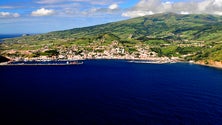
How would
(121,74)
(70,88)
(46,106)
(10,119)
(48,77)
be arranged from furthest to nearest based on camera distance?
1. (121,74)
2. (48,77)
3. (70,88)
4. (46,106)
5. (10,119)

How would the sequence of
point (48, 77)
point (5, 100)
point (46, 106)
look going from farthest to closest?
point (48, 77)
point (5, 100)
point (46, 106)

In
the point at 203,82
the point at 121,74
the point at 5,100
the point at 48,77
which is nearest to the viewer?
the point at 5,100

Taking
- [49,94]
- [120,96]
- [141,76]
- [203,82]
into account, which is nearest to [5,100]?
[49,94]

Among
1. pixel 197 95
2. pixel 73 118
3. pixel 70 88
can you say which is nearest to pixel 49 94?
pixel 70 88

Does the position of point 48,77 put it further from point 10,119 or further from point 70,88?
point 10,119

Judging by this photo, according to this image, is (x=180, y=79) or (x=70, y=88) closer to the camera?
(x=70, y=88)

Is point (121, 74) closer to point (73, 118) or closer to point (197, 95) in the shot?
point (197, 95)
